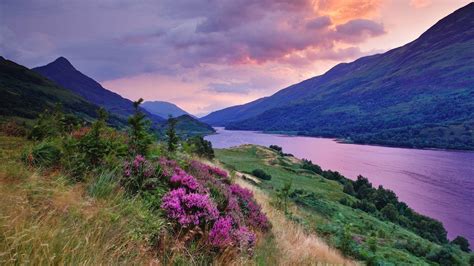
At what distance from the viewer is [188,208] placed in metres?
5.42

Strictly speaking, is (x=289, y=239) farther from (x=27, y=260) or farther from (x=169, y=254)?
(x=27, y=260)

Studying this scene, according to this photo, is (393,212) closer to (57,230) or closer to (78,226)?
(78,226)

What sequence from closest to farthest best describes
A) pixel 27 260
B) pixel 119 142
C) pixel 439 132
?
1. pixel 27 260
2. pixel 119 142
3. pixel 439 132

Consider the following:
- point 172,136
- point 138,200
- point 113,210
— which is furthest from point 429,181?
point 113,210

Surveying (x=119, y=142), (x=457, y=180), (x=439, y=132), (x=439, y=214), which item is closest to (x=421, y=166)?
(x=457, y=180)

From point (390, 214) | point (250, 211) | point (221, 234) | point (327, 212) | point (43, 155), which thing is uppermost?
point (43, 155)

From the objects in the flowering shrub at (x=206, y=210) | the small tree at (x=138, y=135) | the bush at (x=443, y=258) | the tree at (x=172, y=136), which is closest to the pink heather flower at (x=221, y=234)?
the flowering shrub at (x=206, y=210)

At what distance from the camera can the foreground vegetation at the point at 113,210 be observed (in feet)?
11.1

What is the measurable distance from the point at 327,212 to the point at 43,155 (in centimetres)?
2491

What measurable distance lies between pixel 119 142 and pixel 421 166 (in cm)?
11578

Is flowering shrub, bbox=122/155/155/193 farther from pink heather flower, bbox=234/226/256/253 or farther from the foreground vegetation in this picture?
pink heather flower, bbox=234/226/256/253

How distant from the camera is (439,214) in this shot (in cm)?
5975

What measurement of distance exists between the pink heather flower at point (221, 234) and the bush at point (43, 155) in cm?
322

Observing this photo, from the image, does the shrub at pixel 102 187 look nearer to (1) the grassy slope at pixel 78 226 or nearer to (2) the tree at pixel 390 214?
(1) the grassy slope at pixel 78 226
